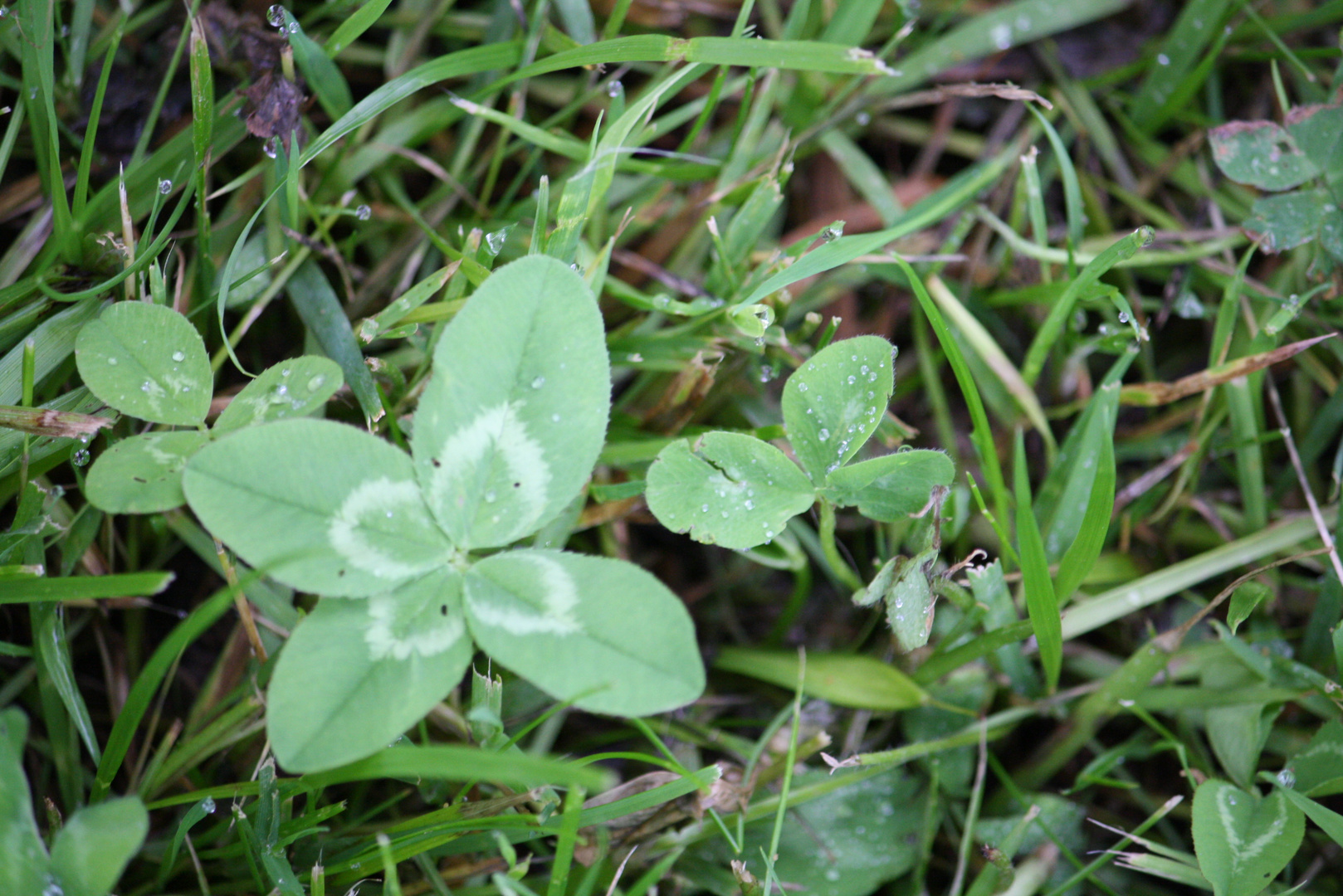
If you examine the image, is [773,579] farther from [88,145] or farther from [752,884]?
[88,145]

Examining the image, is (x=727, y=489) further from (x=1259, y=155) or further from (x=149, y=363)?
(x=1259, y=155)

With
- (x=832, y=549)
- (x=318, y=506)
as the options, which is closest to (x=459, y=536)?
(x=318, y=506)

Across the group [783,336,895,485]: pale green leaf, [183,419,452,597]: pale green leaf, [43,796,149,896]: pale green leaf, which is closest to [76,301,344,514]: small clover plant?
[183,419,452,597]: pale green leaf

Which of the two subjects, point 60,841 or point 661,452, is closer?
point 60,841

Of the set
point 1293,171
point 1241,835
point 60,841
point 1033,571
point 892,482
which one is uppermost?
point 1293,171

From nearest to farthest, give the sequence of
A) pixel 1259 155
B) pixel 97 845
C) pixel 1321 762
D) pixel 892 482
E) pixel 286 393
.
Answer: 1. pixel 97 845
2. pixel 286 393
3. pixel 892 482
4. pixel 1321 762
5. pixel 1259 155

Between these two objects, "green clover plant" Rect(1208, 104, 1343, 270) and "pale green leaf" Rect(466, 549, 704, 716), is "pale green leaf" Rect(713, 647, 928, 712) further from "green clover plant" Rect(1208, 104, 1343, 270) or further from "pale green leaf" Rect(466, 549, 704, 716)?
"green clover plant" Rect(1208, 104, 1343, 270)

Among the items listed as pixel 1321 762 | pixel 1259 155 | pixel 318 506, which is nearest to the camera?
pixel 318 506

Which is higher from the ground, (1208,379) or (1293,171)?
(1293,171)
